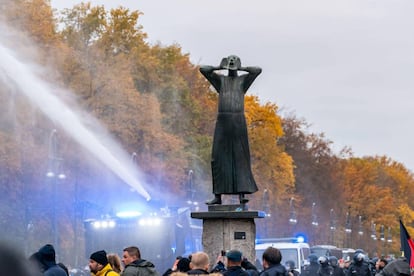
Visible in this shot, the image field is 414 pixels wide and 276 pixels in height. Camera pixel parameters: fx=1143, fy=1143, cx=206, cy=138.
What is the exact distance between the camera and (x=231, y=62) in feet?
53.6

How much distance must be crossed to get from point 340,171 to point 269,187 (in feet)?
153

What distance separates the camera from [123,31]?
2847 inches

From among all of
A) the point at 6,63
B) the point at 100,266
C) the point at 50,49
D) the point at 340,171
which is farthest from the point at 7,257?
the point at 340,171

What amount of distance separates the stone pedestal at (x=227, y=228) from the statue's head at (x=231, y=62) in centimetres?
207

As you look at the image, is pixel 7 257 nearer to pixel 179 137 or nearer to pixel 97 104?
pixel 97 104

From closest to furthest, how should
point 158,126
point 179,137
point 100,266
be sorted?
1. point 100,266
2. point 158,126
3. point 179,137

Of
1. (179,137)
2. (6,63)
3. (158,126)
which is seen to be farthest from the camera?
(179,137)

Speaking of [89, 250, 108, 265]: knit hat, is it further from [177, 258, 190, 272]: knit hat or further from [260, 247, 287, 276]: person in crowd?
[260, 247, 287, 276]: person in crowd

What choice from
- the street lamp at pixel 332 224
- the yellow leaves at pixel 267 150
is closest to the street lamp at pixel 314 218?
the street lamp at pixel 332 224

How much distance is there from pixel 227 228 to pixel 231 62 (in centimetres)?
241

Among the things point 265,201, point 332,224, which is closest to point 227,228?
point 265,201

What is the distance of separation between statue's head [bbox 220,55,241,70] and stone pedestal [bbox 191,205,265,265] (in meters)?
2.07

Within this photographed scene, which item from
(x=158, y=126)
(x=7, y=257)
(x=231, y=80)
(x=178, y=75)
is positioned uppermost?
(x=178, y=75)

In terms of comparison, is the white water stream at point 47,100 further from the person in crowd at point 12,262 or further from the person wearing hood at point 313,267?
the person in crowd at point 12,262
